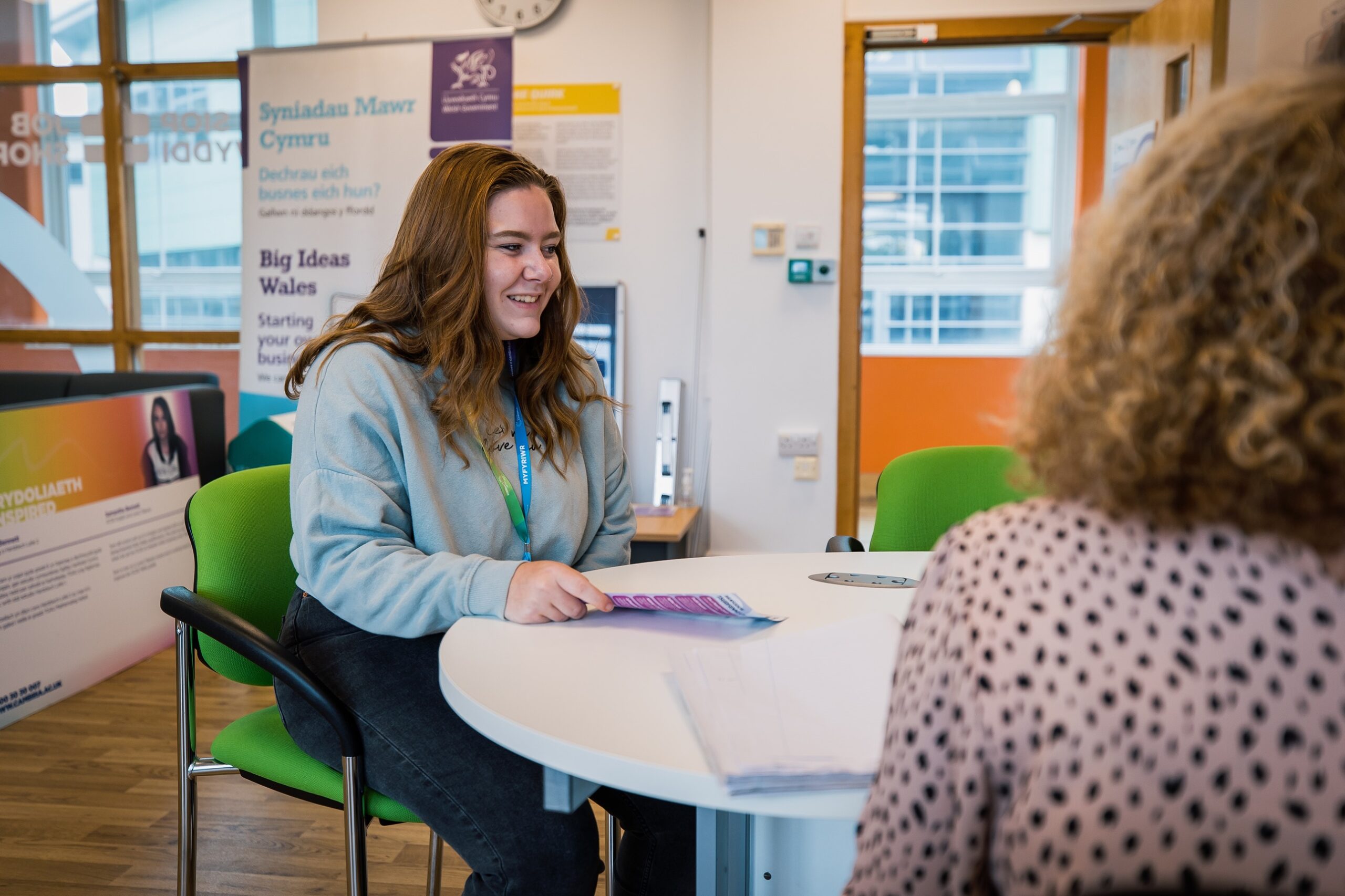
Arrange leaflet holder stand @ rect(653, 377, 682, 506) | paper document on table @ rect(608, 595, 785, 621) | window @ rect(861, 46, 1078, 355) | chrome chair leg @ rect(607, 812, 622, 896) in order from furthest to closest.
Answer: window @ rect(861, 46, 1078, 355) < leaflet holder stand @ rect(653, 377, 682, 506) < chrome chair leg @ rect(607, 812, 622, 896) < paper document on table @ rect(608, 595, 785, 621)

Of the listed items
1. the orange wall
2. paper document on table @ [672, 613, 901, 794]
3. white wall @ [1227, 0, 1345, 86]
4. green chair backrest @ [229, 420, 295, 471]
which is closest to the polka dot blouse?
paper document on table @ [672, 613, 901, 794]

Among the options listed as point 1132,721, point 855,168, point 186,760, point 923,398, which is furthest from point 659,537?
point 923,398

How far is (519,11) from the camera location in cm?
425

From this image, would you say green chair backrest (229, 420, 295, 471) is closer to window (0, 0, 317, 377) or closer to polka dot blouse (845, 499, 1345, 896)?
window (0, 0, 317, 377)

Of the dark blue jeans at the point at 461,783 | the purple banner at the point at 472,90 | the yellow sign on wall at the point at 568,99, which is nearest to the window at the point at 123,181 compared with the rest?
the purple banner at the point at 472,90

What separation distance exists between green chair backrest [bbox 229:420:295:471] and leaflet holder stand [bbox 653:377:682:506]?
5.19 ft

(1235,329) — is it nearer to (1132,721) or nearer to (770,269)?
(1132,721)

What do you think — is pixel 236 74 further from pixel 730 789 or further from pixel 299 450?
pixel 730 789

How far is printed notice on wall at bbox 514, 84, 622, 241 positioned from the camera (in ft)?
13.9

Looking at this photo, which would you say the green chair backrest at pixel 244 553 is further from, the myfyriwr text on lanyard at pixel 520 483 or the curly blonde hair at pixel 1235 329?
the curly blonde hair at pixel 1235 329

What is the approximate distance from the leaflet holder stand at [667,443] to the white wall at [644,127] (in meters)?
0.10

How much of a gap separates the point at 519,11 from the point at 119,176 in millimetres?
2194

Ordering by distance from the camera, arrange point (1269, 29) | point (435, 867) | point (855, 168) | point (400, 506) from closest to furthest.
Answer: point (400, 506) → point (435, 867) → point (1269, 29) → point (855, 168)

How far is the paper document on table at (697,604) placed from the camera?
47.3 inches
